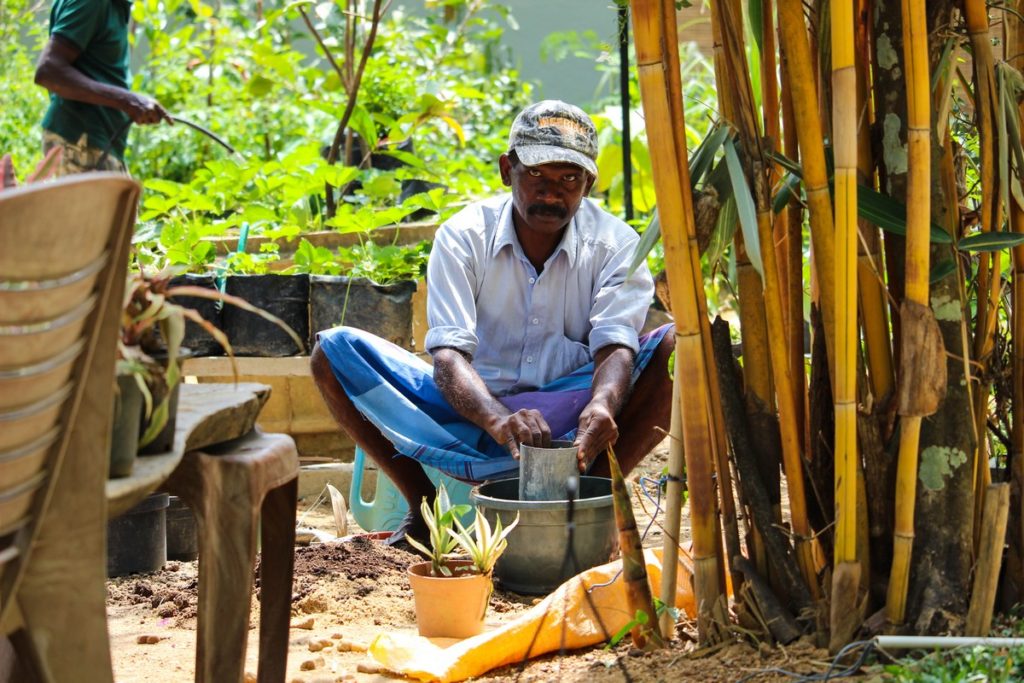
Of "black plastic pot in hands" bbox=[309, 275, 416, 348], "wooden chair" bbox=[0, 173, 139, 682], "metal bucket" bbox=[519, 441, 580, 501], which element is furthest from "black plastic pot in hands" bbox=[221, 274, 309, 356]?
"wooden chair" bbox=[0, 173, 139, 682]

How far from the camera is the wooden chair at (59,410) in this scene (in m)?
1.21

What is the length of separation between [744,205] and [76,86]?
3189mm

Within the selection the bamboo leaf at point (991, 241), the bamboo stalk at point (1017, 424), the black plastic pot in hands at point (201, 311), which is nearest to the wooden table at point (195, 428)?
the bamboo leaf at point (991, 241)

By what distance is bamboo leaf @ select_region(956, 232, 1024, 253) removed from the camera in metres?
1.95

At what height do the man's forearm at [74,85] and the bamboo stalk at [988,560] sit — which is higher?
the man's forearm at [74,85]

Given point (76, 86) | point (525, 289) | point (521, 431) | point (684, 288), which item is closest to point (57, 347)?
point (684, 288)

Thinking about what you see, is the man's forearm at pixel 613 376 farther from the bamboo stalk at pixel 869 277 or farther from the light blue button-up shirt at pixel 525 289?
the bamboo stalk at pixel 869 277

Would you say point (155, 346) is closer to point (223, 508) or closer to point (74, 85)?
point (223, 508)

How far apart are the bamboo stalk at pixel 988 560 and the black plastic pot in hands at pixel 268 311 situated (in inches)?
114

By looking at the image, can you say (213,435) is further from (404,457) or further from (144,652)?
(404,457)

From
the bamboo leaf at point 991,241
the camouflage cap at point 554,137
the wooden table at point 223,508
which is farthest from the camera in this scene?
the camouflage cap at point 554,137

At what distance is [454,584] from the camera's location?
8.62 ft

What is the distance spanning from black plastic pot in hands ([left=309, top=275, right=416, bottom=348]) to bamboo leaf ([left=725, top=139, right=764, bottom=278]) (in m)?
2.55

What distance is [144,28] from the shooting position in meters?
8.27
